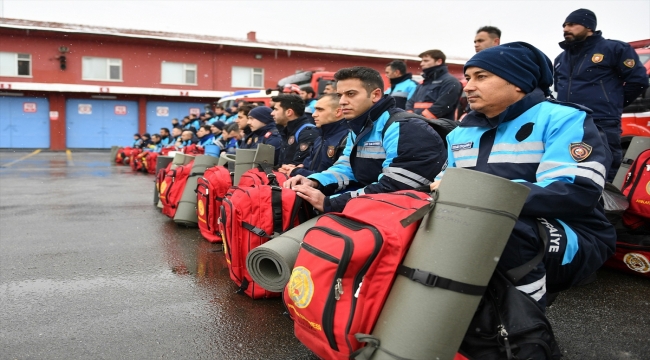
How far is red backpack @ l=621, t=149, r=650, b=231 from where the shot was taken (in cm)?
340

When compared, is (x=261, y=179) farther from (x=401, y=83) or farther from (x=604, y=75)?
(x=401, y=83)

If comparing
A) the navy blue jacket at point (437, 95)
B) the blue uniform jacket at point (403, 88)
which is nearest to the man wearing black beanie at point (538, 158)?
the navy blue jacket at point (437, 95)

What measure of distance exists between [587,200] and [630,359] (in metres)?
1.03

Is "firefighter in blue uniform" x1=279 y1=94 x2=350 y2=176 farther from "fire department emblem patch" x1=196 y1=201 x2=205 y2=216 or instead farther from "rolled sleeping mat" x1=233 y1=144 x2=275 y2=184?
"fire department emblem patch" x1=196 y1=201 x2=205 y2=216

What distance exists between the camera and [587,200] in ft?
6.48

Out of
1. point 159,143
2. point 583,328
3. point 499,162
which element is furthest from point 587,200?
point 159,143

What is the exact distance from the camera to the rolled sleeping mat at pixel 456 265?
1767 mm

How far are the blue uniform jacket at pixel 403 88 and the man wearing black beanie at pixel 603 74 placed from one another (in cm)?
296

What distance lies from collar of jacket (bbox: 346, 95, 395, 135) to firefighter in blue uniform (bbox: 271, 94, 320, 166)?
187 centimetres

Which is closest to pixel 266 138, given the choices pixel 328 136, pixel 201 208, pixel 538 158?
pixel 201 208

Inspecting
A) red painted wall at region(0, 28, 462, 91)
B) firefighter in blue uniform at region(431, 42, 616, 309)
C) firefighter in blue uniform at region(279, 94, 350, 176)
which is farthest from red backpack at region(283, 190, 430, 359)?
red painted wall at region(0, 28, 462, 91)

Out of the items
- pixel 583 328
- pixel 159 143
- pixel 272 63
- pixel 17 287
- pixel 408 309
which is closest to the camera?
pixel 408 309

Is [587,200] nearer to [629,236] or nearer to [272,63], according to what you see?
[629,236]

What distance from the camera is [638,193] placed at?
343cm
